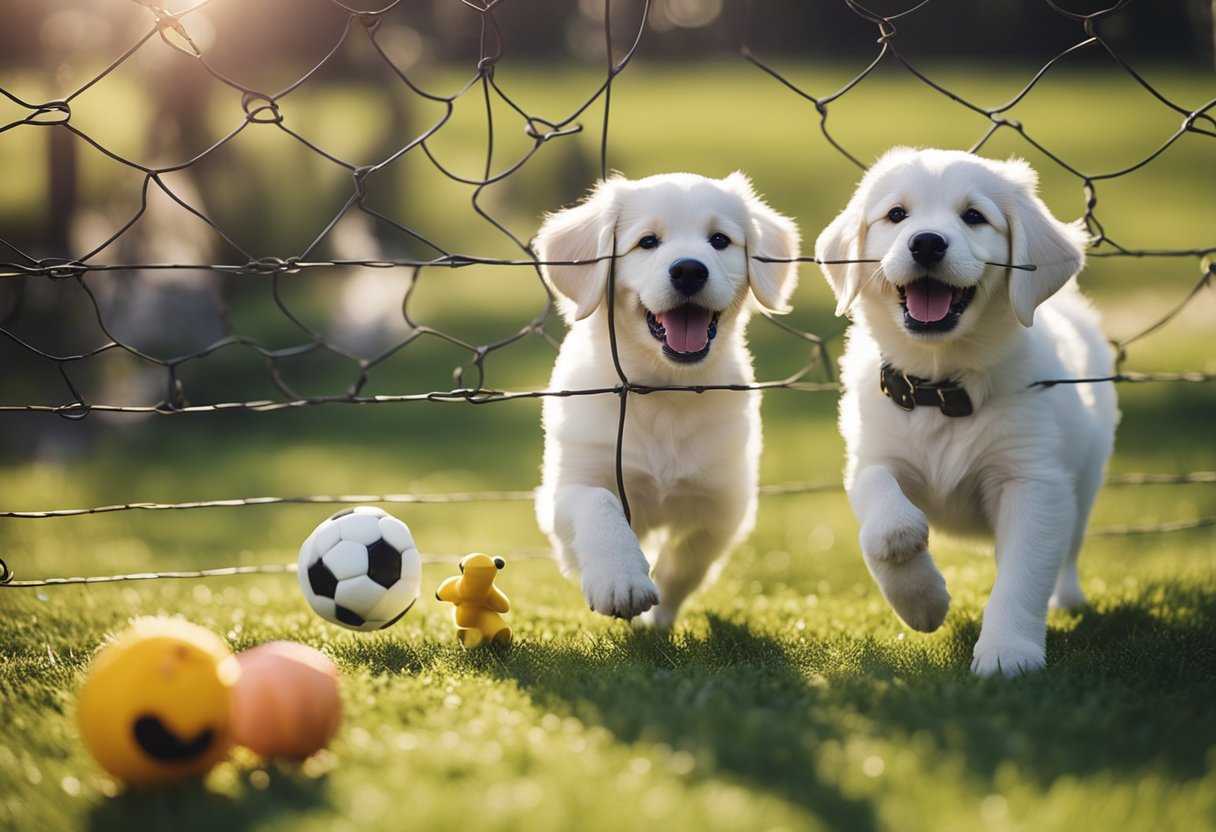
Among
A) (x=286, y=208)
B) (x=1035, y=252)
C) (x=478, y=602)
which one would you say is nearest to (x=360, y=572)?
(x=478, y=602)

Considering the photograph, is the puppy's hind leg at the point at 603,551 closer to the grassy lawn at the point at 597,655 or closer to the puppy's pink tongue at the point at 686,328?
the grassy lawn at the point at 597,655

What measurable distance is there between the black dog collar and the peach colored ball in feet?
6.09

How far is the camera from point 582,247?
146 inches

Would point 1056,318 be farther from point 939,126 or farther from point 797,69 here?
point 797,69

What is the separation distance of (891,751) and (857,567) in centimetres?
307

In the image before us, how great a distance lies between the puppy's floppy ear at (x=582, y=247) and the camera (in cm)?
362

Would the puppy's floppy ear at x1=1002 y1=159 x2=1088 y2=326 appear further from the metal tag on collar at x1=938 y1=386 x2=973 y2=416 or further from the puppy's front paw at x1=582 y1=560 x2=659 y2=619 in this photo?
the puppy's front paw at x1=582 y1=560 x2=659 y2=619

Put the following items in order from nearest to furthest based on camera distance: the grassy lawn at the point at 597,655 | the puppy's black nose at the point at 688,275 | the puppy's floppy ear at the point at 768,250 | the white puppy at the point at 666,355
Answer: the grassy lawn at the point at 597,655, the puppy's black nose at the point at 688,275, the white puppy at the point at 666,355, the puppy's floppy ear at the point at 768,250

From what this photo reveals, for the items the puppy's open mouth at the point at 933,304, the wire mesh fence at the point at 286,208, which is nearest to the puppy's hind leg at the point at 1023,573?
the puppy's open mouth at the point at 933,304

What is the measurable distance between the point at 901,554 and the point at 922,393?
56cm

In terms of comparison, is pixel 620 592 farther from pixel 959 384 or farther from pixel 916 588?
pixel 959 384

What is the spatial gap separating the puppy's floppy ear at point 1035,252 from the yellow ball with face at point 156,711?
7.54 ft

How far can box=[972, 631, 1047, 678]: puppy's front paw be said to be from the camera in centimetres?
295

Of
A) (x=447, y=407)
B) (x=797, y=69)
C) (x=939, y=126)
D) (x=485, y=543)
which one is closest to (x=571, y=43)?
(x=797, y=69)
